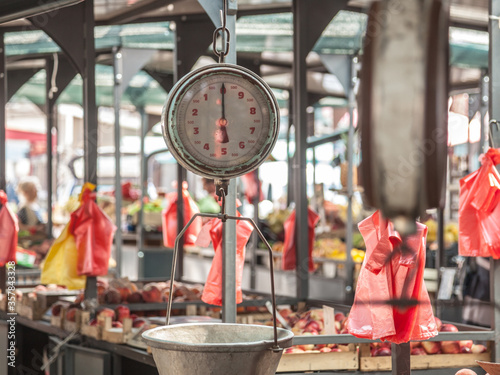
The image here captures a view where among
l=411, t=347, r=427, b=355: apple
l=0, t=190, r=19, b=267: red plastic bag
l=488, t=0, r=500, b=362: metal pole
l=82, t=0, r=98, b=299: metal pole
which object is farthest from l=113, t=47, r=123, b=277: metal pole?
l=488, t=0, r=500, b=362: metal pole

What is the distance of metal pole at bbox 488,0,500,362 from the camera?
3.74 meters

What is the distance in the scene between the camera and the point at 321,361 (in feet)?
11.7

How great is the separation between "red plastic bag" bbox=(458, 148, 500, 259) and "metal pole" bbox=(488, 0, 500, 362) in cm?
12

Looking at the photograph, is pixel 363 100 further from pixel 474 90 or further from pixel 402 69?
pixel 474 90

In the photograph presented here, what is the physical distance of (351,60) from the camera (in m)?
6.98

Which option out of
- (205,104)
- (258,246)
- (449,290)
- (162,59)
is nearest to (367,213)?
(258,246)

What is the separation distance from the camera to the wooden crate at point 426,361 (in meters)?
3.62

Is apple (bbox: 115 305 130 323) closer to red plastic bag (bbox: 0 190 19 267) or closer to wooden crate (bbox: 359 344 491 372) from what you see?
red plastic bag (bbox: 0 190 19 267)

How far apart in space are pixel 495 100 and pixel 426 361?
1.38 meters

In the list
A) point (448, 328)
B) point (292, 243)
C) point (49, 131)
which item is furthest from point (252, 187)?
point (448, 328)

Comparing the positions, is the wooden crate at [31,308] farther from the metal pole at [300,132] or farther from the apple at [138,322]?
the metal pole at [300,132]

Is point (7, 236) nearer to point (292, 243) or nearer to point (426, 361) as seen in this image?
point (292, 243)

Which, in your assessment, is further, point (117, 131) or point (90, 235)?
point (117, 131)

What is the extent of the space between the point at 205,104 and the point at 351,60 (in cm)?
481
